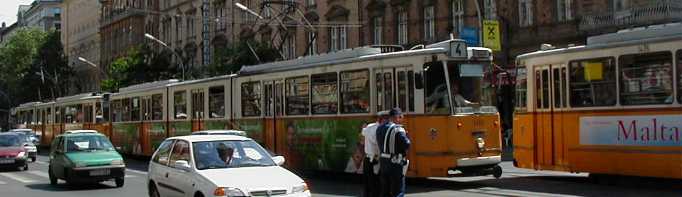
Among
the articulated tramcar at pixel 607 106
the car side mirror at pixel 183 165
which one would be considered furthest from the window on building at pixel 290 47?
the car side mirror at pixel 183 165

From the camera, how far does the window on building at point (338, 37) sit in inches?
2007

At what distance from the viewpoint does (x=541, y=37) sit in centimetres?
3731

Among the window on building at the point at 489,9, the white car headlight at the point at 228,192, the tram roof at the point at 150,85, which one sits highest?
the window on building at the point at 489,9

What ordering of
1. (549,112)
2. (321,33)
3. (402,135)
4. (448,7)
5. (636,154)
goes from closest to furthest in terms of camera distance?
(402,135)
(636,154)
(549,112)
(448,7)
(321,33)

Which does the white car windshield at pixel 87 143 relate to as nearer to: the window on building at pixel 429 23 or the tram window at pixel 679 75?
the tram window at pixel 679 75

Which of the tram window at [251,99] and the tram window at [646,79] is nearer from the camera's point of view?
the tram window at [646,79]

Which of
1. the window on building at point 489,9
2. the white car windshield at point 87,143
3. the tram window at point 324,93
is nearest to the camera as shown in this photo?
the tram window at point 324,93

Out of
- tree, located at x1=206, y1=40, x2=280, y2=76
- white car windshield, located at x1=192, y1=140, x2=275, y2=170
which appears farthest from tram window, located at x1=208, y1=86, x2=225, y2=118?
tree, located at x1=206, y1=40, x2=280, y2=76

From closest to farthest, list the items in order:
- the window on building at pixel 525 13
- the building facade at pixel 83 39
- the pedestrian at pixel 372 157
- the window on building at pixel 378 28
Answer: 1. the pedestrian at pixel 372 157
2. the window on building at pixel 525 13
3. the window on building at pixel 378 28
4. the building facade at pixel 83 39

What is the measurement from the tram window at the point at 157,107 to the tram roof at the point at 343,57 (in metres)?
8.56

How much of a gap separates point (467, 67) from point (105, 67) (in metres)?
80.8

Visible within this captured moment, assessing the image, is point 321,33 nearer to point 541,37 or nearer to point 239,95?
point 541,37

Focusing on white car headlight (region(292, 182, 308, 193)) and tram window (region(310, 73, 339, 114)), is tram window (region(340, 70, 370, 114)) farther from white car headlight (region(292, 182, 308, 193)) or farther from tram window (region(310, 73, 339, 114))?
white car headlight (region(292, 182, 308, 193))

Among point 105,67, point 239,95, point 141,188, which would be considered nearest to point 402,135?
point 141,188
